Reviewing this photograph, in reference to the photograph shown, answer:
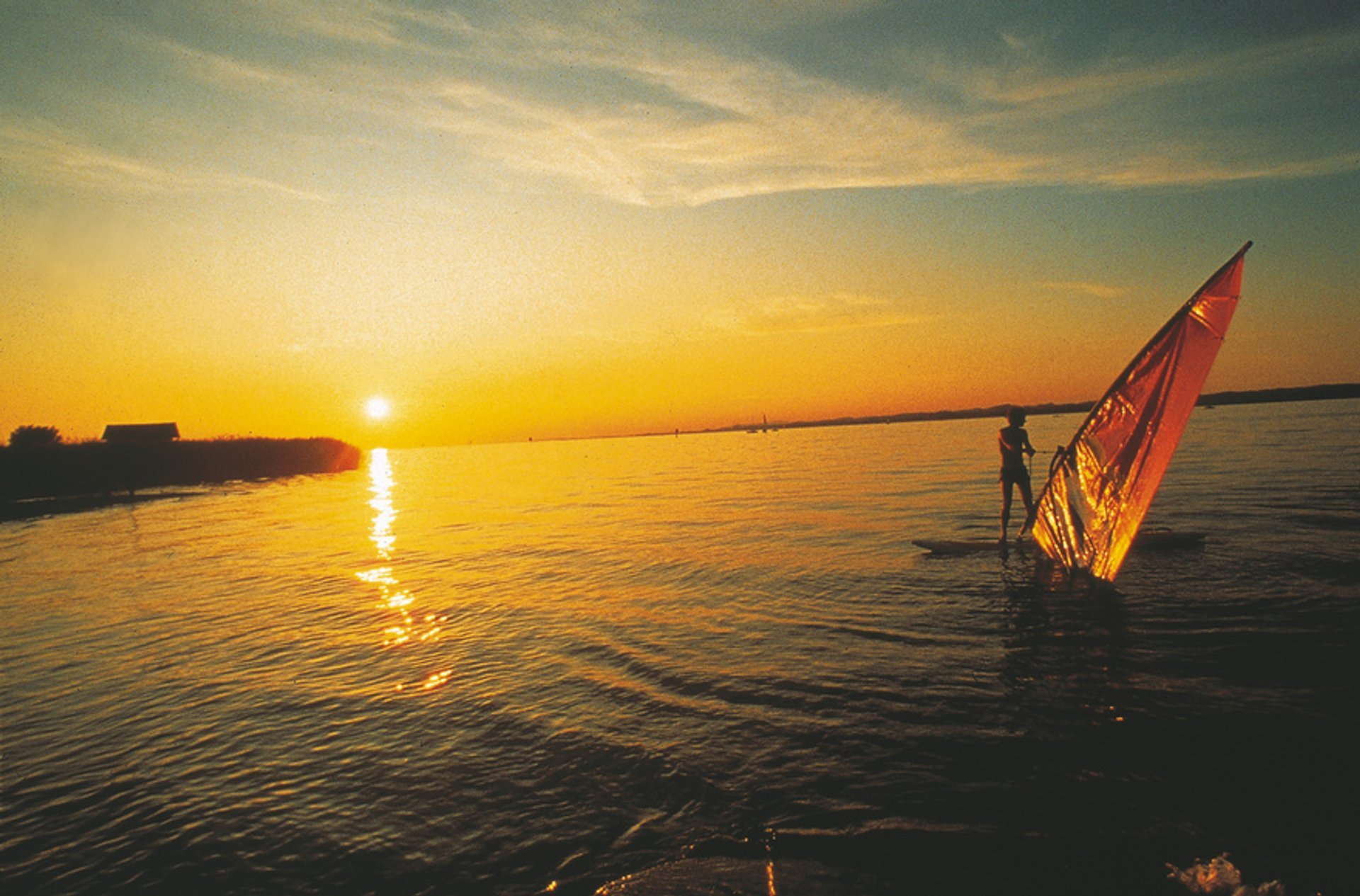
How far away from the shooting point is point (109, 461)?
5725 cm

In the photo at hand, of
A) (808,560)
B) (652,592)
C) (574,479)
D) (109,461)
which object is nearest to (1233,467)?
(808,560)

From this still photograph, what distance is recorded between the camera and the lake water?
15.7 ft

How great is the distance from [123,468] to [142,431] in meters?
27.8

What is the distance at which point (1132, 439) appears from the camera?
9.82 meters

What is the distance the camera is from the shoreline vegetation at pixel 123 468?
50.2m

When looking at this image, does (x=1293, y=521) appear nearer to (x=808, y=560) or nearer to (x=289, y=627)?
(x=808, y=560)

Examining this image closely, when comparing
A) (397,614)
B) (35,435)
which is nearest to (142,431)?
(35,435)

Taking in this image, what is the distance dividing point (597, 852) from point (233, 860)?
9.95 ft

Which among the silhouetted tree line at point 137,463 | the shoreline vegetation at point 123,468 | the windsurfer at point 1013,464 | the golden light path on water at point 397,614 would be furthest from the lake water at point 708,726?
the silhouetted tree line at point 137,463

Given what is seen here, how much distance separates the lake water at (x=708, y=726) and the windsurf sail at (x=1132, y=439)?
3.24 feet

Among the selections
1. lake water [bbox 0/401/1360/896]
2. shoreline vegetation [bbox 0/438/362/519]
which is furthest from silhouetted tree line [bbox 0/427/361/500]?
lake water [bbox 0/401/1360/896]

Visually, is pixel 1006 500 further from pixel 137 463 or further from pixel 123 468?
pixel 137 463

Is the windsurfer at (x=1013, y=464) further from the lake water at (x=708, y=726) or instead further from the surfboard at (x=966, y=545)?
the lake water at (x=708, y=726)

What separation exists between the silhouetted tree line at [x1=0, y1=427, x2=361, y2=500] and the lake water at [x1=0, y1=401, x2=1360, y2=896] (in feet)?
Answer: 163
